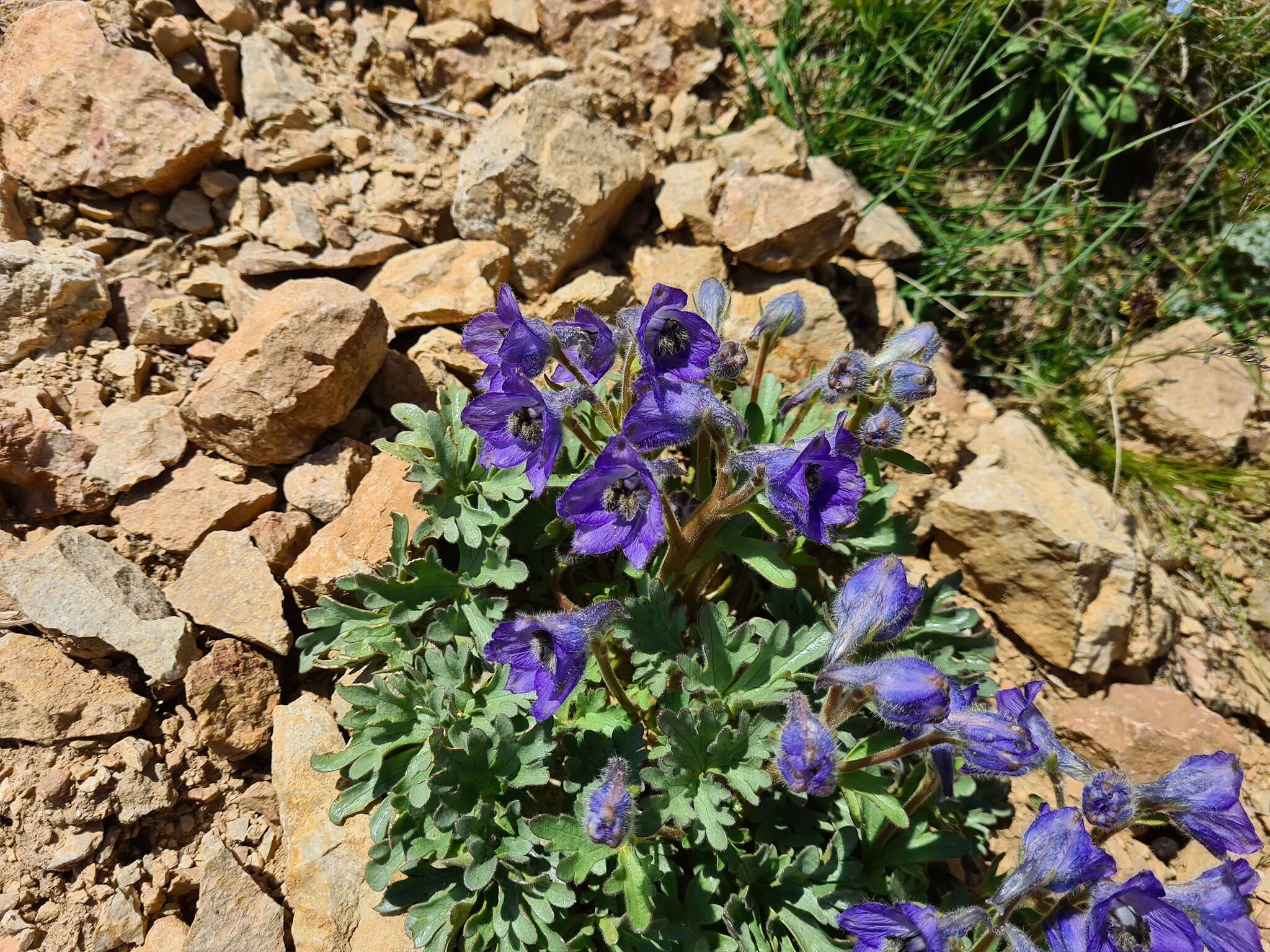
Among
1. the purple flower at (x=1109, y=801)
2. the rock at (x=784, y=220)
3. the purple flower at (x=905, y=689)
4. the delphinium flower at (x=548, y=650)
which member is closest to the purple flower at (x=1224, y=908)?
the purple flower at (x=1109, y=801)

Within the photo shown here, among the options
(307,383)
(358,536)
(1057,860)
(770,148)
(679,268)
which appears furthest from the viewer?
(770,148)

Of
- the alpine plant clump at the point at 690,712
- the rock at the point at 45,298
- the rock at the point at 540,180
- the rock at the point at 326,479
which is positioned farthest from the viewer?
the rock at the point at 540,180

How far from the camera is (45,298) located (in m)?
4.63

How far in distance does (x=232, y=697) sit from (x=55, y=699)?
72 centimetres

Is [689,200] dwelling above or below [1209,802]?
above

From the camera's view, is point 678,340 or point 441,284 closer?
point 678,340

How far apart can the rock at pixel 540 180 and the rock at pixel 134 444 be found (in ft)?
6.82

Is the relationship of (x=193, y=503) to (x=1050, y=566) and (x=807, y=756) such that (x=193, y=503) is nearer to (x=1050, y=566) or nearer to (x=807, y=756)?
(x=807, y=756)

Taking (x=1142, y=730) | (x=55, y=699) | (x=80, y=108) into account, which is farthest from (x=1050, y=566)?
(x=80, y=108)

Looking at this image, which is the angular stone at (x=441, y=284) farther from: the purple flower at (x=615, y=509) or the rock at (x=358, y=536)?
the purple flower at (x=615, y=509)

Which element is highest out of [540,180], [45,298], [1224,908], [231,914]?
[540,180]

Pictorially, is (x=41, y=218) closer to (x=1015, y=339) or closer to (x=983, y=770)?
(x=983, y=770)

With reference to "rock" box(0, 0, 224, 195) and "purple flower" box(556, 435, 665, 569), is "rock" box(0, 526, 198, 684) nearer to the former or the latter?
"purple flower" box(556, 435, 665, 569)

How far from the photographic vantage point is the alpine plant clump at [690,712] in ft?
10.1
